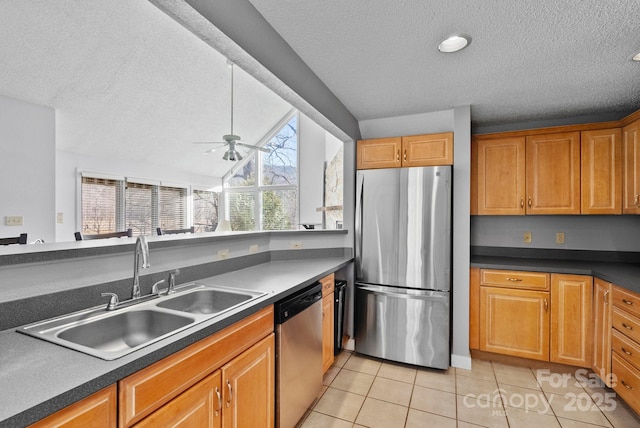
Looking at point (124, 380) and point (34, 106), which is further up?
point (34, 106)

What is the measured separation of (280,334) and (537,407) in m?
1.93

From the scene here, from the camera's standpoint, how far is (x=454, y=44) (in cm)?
179

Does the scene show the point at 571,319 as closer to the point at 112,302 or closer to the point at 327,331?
the point at 327,331

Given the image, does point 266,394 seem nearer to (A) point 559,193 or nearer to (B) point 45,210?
(A) point 559,193

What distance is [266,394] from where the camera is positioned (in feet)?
5.15

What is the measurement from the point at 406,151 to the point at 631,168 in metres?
1.83

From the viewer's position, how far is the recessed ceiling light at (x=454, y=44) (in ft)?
5.71

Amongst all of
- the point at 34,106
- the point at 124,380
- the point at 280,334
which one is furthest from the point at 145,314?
the point at 34,106

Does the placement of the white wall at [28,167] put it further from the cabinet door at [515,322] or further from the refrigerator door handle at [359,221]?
the cabinet door at [515,322]

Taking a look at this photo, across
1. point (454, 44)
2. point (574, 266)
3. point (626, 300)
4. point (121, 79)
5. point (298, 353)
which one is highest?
point (121, 79)

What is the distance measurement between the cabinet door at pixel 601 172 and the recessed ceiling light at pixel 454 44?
73.0 inches

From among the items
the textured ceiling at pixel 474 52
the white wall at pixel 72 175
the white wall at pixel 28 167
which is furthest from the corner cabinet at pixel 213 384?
the white wall at pixel 72 175

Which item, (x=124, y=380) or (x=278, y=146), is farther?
(x=278, y=146)

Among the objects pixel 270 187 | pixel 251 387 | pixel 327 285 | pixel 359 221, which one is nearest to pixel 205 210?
pixel 270 187
